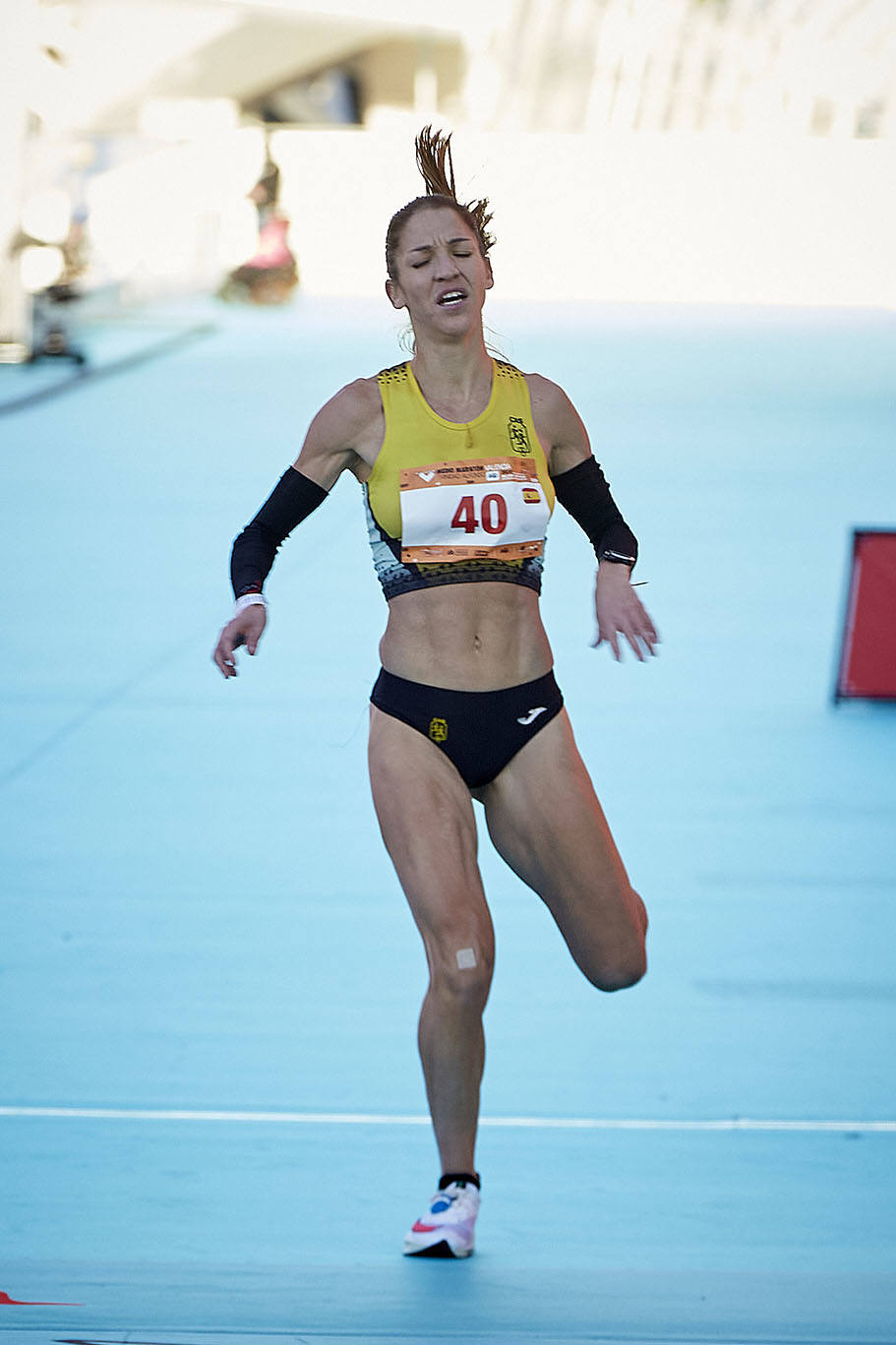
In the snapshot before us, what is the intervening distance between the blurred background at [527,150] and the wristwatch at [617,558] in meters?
17.1

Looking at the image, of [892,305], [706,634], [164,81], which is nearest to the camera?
[706,634]

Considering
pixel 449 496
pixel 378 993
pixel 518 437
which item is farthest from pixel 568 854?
pixel 378 993

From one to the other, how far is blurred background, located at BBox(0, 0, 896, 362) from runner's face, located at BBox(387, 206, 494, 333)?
17038mm

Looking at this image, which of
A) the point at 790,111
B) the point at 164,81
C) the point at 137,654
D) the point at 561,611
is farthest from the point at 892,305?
the point at 137,654

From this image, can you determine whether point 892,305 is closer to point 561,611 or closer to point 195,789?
point 561,611

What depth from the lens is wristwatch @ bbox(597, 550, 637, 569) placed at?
3629 millimetres

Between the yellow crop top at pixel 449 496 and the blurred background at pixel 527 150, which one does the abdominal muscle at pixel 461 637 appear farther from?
the blurred background at pixel 527 150

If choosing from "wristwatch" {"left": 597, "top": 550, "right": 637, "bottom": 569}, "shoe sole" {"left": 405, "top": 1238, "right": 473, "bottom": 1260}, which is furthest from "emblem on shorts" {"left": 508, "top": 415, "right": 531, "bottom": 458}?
"shoe sole" {"left": 405, "top": 1238, "right": 473, "bottom": 1260}

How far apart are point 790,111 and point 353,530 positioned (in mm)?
27784

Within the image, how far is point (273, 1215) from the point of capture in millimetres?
3666

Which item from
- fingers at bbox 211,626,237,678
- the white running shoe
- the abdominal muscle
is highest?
the abdominal muscle

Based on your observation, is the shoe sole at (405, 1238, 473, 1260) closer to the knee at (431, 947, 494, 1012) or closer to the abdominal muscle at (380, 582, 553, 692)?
the knee at (431, 947, 494, 1012)

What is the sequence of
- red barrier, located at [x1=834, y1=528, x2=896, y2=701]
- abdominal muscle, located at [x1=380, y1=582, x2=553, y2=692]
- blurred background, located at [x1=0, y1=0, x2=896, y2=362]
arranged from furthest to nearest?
blurred background, located at [x1=0, y1=0, x2=896, y2=362] < red barrier, located at [x1=834, y1=528, x2=896, y2=701] < abdominal muscle, located at [x1=380, y1=582, x2=553, y2=692]

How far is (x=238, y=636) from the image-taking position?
131 inches
